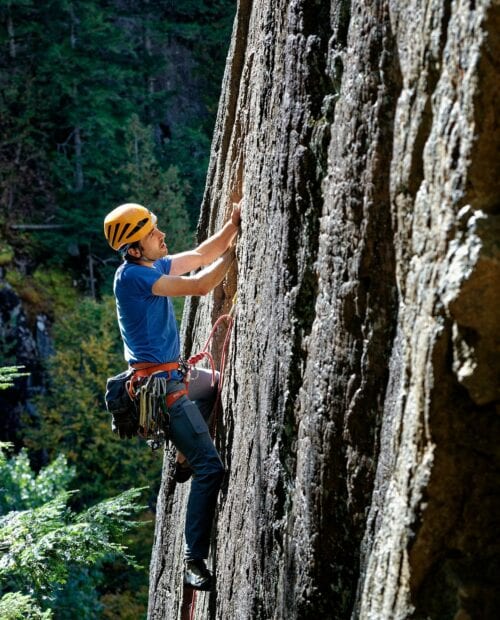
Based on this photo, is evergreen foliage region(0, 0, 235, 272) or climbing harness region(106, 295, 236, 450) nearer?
climbing harness region(106, 295, 236, 450)

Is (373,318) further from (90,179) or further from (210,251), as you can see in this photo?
(90,179)

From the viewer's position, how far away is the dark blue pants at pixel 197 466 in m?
4.26

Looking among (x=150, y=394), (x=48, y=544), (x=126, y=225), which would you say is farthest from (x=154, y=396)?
(x=48, y=544)

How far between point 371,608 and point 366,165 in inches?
56.0

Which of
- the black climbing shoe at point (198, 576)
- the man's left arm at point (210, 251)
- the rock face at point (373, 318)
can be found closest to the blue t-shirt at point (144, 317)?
the man's left arm at point (210, 251)

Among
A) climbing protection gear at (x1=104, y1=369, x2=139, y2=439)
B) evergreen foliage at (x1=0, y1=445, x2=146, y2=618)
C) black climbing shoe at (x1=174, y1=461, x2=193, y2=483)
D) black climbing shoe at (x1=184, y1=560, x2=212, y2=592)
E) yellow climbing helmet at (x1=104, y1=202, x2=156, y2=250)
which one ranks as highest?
yellow climbing helmet at (x1=104, y1=202, x2=156, y2=250)

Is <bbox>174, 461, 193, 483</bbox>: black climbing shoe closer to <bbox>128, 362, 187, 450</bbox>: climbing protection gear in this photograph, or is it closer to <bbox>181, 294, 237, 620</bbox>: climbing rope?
<bbox>181, 294, 237, 620</bbox>: climbing rope

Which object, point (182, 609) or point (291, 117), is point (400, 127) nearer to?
point (291, 117)

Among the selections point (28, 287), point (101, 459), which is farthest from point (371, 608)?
point (28, 287)

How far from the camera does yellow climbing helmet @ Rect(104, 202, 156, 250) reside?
164 inches

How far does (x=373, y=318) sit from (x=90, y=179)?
69.6ft

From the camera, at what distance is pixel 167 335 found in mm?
4391

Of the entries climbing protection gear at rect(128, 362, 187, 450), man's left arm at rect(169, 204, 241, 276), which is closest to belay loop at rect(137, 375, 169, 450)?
climbing protection gear at rect(128, 362, 187, 450)

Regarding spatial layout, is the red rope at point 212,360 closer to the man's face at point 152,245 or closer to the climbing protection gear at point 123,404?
the climbing protection gear at point 123,404
